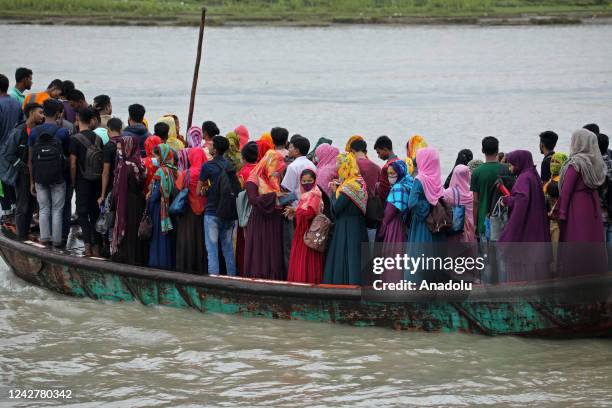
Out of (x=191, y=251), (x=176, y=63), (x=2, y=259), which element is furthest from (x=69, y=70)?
(x=191, y=251)

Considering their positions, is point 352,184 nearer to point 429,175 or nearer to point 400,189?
point 400,189

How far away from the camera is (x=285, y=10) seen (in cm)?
5328

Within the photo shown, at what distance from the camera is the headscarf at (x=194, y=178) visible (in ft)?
31.3

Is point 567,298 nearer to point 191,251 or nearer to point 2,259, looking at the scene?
point 191,251

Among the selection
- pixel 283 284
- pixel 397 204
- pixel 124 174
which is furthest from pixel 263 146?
pixel 397 204

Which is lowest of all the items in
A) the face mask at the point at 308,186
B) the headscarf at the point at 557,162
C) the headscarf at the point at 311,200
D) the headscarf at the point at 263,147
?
the headscarf at the point at 311,200

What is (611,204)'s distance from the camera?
357 inches

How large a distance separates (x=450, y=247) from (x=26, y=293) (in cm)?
448

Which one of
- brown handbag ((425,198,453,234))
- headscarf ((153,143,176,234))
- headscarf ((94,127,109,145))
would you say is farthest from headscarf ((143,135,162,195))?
brown handbag ((425,198,453,234))

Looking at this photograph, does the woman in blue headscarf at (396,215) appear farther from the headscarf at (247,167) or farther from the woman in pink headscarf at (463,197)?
the headscarf at (247,167)

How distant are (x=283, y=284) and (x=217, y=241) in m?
0.81

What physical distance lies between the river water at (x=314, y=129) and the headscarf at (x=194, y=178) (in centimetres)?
101

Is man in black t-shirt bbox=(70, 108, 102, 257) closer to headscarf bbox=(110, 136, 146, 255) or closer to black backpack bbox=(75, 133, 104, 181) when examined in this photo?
black backpack bbox=(75, 133, 104, 181)

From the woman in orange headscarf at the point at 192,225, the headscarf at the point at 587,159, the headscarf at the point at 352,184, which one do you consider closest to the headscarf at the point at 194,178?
the woman in orange headscarf at the point at 192,225
